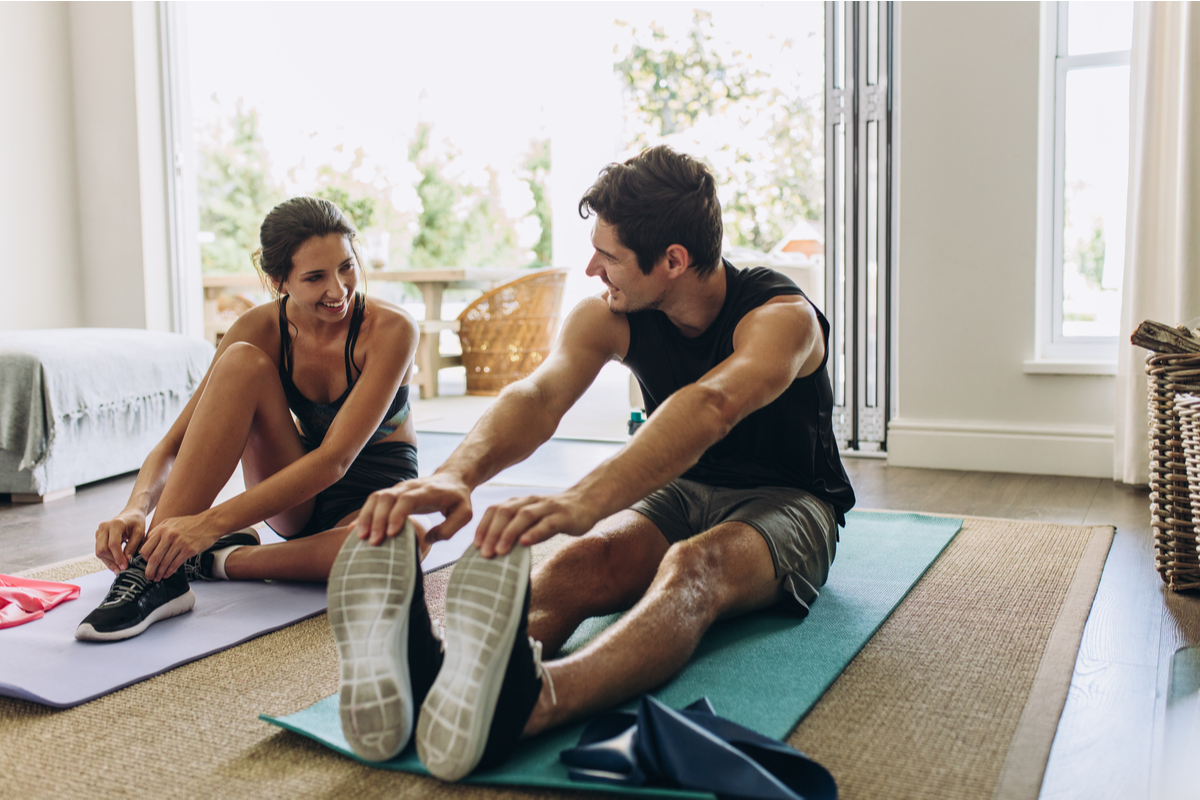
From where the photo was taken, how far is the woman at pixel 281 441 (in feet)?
5.16

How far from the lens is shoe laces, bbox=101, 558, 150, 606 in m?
1.53

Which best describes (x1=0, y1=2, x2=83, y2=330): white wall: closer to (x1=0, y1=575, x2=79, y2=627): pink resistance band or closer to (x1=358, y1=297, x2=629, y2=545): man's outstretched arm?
(x1=0, y1=575, x2=79, y2=627): pink resistance band

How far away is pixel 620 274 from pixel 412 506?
0.58 metres

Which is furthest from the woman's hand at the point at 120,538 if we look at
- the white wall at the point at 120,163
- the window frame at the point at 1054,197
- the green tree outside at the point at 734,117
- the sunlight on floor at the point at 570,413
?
the green tree outside at the point at 734,117

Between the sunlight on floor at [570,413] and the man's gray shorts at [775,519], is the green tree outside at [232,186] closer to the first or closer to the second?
the sunlight on floor at [570,413]

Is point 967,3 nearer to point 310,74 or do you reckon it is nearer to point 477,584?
point 477,584

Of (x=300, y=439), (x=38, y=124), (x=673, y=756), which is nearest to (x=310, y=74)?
(x=38, y=124)

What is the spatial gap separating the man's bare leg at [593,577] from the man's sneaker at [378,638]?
0.29 meters

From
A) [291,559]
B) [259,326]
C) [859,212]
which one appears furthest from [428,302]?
[291,559]

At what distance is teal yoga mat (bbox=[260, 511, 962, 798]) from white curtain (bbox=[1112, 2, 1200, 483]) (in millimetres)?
1133

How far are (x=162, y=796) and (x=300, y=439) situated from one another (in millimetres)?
903

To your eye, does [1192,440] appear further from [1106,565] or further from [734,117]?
[734,117]

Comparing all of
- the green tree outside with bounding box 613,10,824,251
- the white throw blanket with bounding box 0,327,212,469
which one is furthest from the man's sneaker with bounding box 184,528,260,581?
the green tree outside with bounding box 613,10,824,251

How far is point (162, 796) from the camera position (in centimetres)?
102
